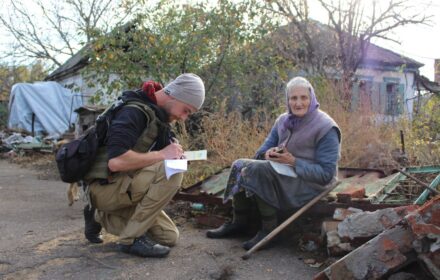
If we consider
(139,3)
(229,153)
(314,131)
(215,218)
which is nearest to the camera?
(314,131)

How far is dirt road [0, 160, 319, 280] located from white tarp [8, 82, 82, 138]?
1538 cm

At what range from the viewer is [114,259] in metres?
3.60

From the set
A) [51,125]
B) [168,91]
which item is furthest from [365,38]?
[51,125]

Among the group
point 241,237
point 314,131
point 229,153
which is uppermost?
point 314,131

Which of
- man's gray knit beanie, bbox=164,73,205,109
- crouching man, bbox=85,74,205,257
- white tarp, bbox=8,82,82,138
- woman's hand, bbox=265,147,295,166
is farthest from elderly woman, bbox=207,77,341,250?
white tarp, bbox=8,82,82,138

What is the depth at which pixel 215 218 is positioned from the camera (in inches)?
188

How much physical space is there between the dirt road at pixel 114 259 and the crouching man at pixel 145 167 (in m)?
0.22

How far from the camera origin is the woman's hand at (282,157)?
12.7ft

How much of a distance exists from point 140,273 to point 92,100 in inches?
259

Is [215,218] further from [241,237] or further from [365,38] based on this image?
[365,38]

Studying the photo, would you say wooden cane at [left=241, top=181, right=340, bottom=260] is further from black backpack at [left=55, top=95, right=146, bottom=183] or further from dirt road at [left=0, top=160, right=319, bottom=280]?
black backpack at [left=55, top=95, right=146, bottom=183]

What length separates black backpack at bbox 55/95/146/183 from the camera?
345cm

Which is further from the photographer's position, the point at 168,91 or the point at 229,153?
the point at 229,153

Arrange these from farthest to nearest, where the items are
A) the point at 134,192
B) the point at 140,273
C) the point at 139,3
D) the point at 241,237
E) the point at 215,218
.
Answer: the point at 139,3, the point at 215,218, the point at 241,237, the point at 134,192, the point at 140,273
